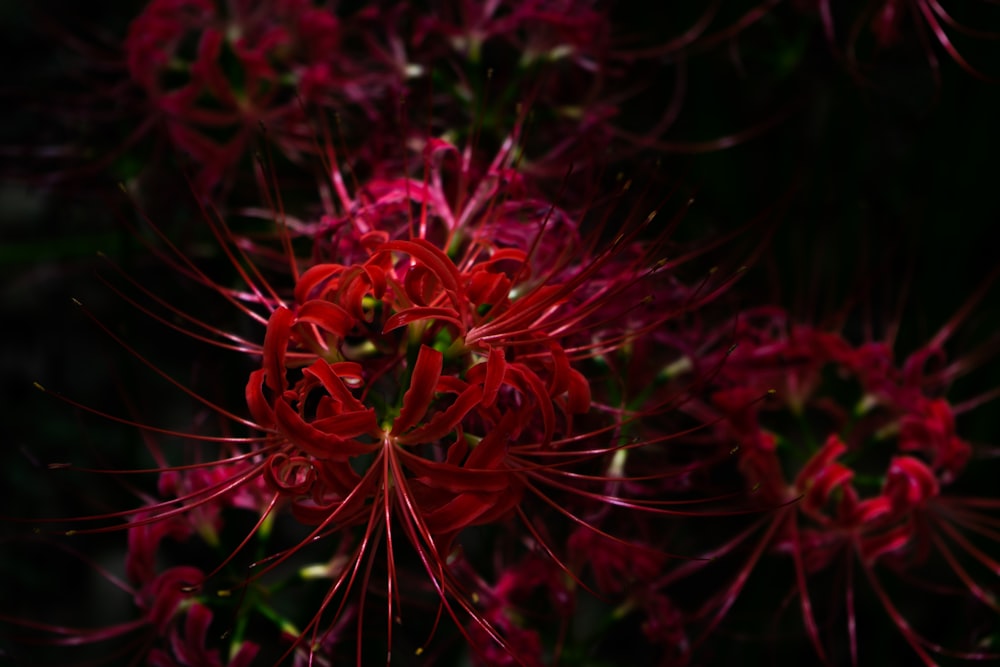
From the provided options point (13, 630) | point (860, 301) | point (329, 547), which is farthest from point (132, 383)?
point (860, 301)

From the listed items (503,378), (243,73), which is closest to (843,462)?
(503,378)

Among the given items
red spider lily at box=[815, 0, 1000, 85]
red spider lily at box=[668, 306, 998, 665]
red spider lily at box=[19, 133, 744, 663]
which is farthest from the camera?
red spider lily at box=[815, 0, 1000, 85]

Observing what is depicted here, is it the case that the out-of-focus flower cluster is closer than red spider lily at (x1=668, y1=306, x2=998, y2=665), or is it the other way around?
the out-of-focus flower cluster

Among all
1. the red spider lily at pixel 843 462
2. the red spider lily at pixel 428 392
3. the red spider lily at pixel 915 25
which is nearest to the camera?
the red spider lily at pixel 428 392

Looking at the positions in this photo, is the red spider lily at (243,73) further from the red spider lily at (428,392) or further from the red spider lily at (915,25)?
the red spider lily at (915,25)

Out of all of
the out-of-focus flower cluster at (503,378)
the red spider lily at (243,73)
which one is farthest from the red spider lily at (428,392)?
the red spider lily at (243,73)

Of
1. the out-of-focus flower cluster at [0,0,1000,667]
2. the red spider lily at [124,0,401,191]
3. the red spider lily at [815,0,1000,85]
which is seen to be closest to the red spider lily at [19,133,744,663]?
the out-of-focus flower cluster at [0,0,1000,667]

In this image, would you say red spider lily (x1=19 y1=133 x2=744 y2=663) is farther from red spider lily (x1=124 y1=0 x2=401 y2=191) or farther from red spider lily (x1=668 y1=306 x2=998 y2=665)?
red spider lily (x1=124 y1=0 x2=401 y2=191)

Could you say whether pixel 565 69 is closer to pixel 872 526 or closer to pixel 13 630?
pixel 872 526

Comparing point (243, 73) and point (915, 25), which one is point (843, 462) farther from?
point (243, 73)
